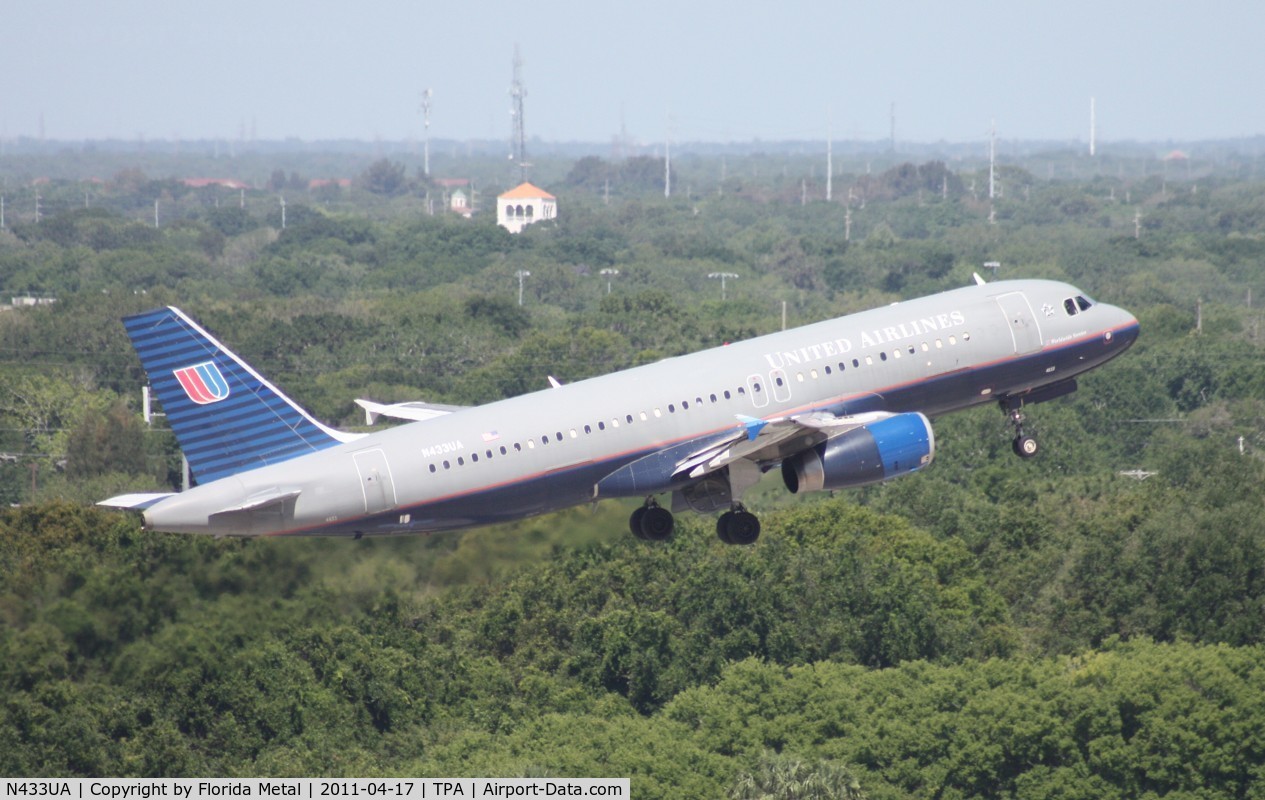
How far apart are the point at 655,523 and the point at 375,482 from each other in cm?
903

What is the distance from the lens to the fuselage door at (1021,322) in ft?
196

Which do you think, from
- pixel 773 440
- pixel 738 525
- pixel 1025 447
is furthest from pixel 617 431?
pixel 1025 447

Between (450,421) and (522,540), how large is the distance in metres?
7.60

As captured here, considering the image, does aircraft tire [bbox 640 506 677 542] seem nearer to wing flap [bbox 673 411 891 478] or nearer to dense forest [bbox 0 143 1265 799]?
dense forest [bbox 0 143 1265 799]

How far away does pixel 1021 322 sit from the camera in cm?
5984

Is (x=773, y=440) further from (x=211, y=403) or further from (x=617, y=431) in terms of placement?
(x=211, y=403)

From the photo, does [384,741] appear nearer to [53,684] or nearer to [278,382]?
[53,684]

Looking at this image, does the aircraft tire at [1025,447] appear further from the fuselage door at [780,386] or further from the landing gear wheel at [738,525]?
the fuselage door at [780,386]

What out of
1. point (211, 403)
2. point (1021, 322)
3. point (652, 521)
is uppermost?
point (1021, 322)

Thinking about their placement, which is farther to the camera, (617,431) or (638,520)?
(638,520)

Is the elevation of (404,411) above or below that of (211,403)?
below

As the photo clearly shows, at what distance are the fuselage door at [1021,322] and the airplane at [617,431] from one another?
5 cm

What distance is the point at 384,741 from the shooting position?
90.4m

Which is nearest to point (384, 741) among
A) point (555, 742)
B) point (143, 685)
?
point (555, 742)
